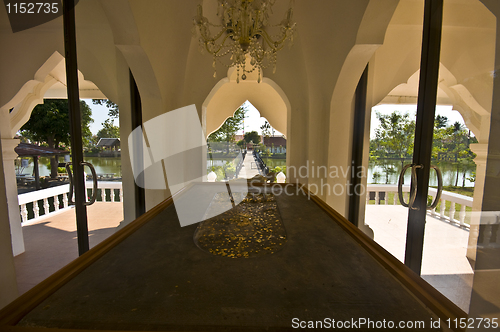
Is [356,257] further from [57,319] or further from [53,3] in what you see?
[53,3]

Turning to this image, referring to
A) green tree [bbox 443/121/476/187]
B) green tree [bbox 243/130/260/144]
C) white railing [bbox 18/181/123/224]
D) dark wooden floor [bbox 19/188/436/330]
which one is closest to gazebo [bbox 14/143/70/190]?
white railing [bbox 18/181/123/224]

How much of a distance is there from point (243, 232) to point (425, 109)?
55.7 inches

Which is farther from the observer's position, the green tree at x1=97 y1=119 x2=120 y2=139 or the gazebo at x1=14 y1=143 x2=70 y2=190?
the green tree at x1=97 y1=119 x2=120 y2=139

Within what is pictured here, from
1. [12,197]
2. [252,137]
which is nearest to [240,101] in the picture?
[252,137]

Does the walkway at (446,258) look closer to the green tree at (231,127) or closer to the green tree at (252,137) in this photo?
the green tree at (252,137)

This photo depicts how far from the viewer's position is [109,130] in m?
3.37

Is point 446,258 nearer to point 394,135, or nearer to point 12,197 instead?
point 394,135

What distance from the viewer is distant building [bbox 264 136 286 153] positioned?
5895 millimetres

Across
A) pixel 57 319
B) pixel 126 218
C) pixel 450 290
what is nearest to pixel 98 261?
pixel 57 319

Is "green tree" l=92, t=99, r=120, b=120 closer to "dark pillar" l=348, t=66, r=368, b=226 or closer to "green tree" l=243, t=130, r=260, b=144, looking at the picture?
"dark pillar" l=348, t=66, r=368, b=226

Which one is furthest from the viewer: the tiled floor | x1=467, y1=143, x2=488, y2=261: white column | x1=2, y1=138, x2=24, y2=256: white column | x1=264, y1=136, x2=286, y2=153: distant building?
x1=264, y1=136, x2=286, y2=153: distant building

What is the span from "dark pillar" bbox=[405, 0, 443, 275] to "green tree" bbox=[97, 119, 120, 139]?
3401 millimetres

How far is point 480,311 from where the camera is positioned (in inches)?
30.4

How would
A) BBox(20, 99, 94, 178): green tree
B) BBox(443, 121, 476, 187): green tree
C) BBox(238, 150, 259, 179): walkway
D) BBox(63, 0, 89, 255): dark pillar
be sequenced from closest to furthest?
BBox(443, 121, 476, 187): green tree < BBox(63, 0, 89, 255): dark pillar < BBox(20, 99, 94, 178): green tree < BBox(238, 150, 259, 179): walkway
